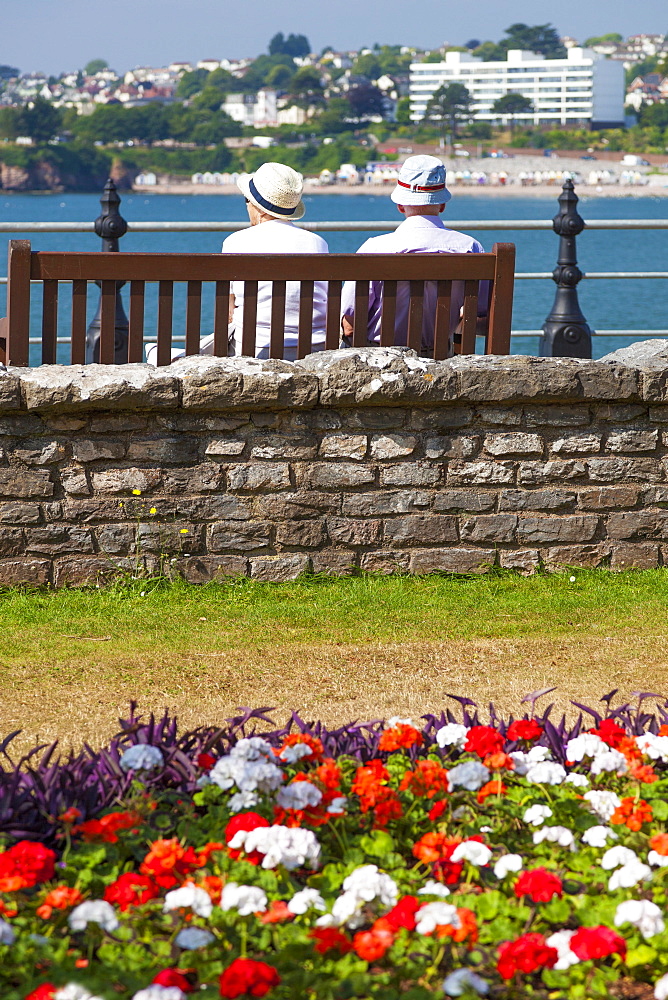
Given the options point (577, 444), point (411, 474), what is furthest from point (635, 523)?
point (411, 474)

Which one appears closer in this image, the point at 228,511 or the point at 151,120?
the point at 228,511

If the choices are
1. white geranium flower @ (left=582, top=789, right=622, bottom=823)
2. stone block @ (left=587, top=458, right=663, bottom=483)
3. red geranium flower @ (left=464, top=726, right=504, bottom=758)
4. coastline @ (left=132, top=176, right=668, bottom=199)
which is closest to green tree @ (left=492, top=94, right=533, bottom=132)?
coastline @ (left=132, top=176, right=668, bottom=199)

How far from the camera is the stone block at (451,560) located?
4715 mm

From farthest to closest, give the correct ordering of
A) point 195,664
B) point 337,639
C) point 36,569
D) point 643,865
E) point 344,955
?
point 36,569 → point 337,639 → point 195,664 → point 643,865 → point 344,955

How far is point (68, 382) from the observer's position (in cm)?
427

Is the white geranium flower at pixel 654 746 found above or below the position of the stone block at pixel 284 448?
below

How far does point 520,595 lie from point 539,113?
171 meters

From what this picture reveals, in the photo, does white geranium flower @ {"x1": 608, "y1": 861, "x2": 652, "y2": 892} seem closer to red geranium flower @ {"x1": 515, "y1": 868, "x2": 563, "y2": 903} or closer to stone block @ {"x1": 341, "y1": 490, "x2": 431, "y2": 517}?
red geranium flower @ {"x1": 515, "y1": 868, "x2": 563, "y2": 903}

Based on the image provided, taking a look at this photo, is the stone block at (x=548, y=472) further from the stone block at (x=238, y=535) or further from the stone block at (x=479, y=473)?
the stone block at (x=238, y=535)

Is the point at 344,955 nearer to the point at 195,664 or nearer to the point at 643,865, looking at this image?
the point at 643,865

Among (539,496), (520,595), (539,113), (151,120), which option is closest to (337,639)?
(520,595)

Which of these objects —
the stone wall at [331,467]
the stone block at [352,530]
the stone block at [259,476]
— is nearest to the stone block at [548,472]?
the stone wall at [331,467]

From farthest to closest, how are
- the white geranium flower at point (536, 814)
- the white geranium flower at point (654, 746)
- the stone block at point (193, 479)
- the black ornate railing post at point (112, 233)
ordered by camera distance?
the black ornate railing post at point (112, 233)
the stone block at point (193, 479)
the white geranium flower at point (654, 746)
the white geranium flower at point (536, 814)

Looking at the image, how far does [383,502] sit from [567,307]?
2.01 m
